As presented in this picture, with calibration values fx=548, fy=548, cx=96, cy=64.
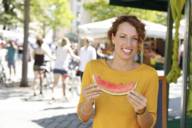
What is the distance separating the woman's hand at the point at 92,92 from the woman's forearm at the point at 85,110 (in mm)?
36

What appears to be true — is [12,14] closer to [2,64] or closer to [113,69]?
[2,64]

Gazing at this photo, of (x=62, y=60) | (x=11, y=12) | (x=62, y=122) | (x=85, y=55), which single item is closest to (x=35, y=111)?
(x=62, y=122)

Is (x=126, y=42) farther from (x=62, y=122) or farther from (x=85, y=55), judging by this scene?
(x=85, y=55)

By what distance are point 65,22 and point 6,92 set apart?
2524 inches

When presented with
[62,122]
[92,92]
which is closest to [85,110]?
[92,92]

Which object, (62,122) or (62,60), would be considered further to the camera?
(62,60)

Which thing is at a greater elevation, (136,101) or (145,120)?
(136,101)

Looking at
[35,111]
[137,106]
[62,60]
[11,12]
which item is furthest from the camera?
[11,12]

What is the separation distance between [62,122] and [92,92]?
783 cm

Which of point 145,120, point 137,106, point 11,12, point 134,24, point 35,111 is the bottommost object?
point 35,111

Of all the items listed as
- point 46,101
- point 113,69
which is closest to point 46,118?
point 46,101

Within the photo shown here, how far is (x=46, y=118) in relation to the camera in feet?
37.5

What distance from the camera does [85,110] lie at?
10.7 ft

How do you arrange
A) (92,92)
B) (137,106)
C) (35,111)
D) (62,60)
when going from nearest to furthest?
(137,106) → (92,92) → (35,111) → (62,60)
